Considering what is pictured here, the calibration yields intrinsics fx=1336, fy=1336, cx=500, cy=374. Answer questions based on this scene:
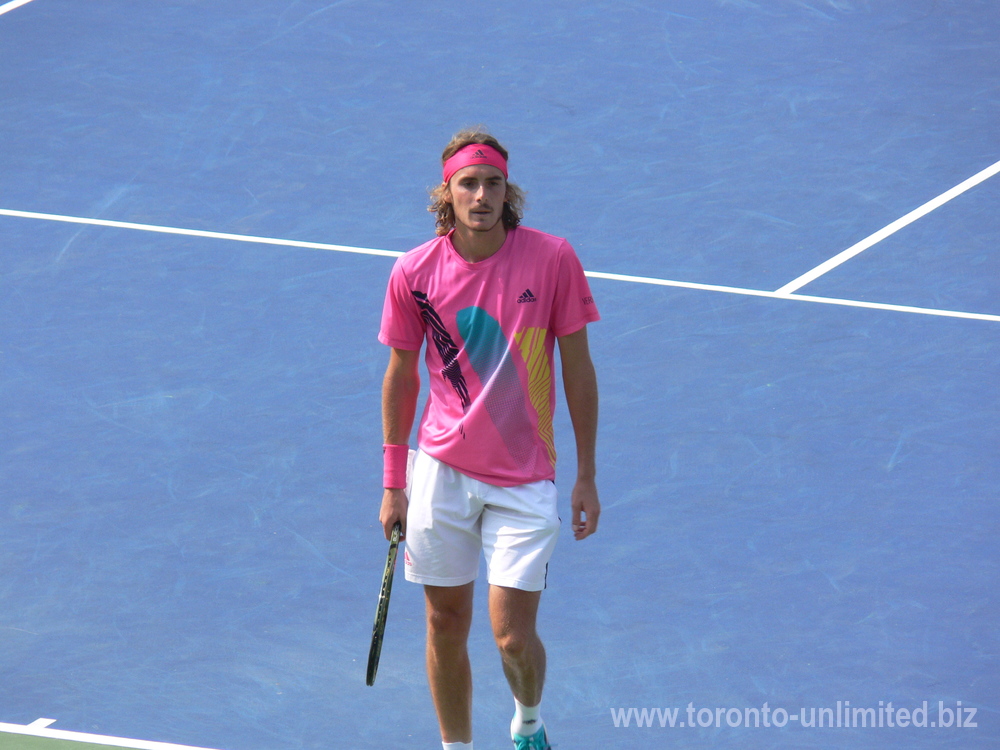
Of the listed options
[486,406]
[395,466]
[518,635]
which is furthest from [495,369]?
[518,635]

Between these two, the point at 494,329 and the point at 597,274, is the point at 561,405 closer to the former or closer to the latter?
the point at 597,274

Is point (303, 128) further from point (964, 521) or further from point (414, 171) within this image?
point (964, 521)

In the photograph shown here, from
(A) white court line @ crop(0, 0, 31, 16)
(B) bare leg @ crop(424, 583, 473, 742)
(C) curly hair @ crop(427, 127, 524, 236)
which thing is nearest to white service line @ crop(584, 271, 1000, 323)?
(C) curly hair @ crop(427, 127, 524, 236)

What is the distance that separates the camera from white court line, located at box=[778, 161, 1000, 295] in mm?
7996

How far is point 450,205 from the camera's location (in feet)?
14.7

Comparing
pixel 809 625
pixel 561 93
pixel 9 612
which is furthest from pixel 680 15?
pixel 9 612

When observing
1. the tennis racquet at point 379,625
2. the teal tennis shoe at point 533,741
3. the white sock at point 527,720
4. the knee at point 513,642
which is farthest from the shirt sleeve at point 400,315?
the teal tennis shoe at point 533,741

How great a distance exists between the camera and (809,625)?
5.44 meters

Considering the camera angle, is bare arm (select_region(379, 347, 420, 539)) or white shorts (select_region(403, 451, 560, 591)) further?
bare arm (select_region(379, 347, 420, 539))

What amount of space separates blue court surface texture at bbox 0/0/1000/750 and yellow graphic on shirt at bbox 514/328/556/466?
1260 mm

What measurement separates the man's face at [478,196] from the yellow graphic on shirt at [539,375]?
0.37 m

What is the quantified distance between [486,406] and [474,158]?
0.80 metres

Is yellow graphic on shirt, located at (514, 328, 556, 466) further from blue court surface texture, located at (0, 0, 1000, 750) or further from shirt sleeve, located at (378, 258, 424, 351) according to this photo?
blue court surface texture, located at (0, 0, 1000, 750)

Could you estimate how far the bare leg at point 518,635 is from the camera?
14.1ft
